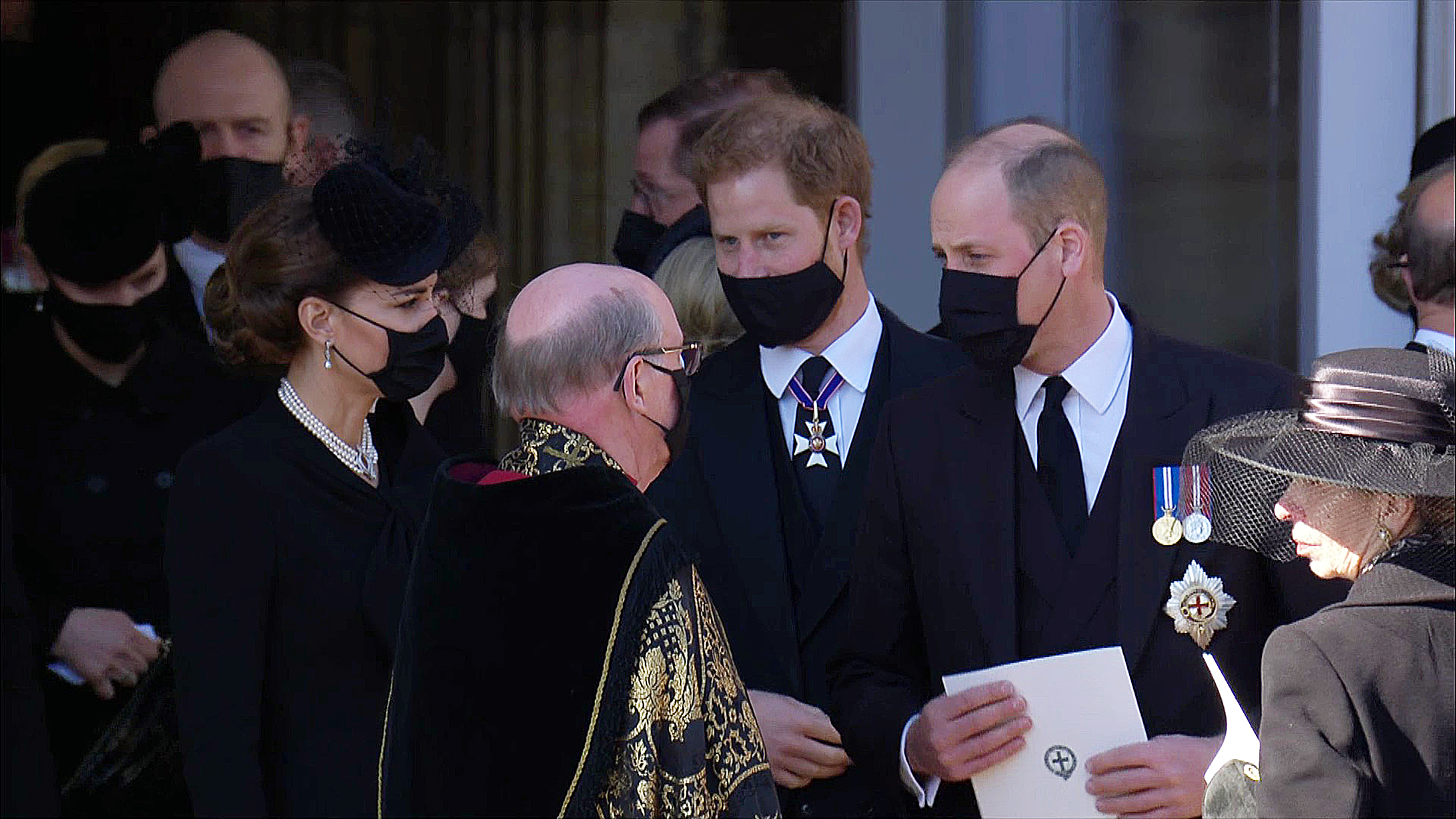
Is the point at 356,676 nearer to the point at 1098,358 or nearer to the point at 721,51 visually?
the point at 1098,358

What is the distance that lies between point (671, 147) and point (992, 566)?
192 centimetres

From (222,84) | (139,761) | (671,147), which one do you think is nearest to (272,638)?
(139,761)

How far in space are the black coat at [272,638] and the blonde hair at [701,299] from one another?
3.04 feet

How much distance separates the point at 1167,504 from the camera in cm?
319

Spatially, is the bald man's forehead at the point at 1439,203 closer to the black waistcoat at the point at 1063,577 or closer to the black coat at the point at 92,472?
the black waistcoat at the point at 1063,577

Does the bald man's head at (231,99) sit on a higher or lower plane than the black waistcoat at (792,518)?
higher

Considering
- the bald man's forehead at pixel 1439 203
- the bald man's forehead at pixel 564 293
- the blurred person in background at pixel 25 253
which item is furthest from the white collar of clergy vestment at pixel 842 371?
the blurred person in background at pixel 25 253

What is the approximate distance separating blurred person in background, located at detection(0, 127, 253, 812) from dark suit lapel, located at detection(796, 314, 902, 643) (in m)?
1.56

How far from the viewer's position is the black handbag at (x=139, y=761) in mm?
3846

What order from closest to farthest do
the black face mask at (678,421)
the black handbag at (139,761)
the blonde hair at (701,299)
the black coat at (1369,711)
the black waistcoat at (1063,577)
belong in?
the black coat at (1369,711)
the black face mask at (678,421)
the black waistcoat at (1063,577)
the black handbag at (139,761)
the blonde hair at (701,299)

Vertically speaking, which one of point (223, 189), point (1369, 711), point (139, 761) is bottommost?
point (139, 761)

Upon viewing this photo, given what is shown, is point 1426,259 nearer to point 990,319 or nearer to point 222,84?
point 990,319

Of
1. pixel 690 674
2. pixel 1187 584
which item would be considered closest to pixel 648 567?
pixel 690 674

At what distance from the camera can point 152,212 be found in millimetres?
4699
